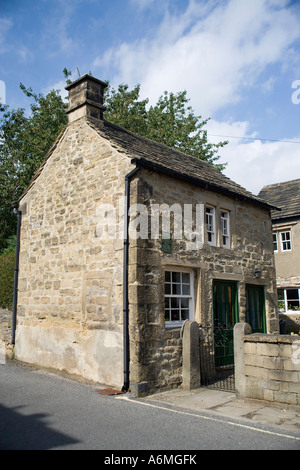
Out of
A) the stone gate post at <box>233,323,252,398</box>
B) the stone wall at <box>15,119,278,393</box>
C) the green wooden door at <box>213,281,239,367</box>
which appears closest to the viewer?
the stone gate post at <box>233,323,252,398</box>

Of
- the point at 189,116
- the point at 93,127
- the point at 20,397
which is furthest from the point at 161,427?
the point at 189,116

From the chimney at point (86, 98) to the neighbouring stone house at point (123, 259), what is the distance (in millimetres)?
35

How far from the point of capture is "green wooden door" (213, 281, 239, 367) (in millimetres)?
10473

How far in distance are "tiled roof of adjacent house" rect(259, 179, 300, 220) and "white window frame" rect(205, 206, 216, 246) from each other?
377 inches

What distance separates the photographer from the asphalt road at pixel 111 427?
5.09 meters

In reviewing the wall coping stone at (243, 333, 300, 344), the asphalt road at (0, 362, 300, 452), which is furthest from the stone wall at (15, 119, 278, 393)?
the wall coping stone at (243, 333, 300, 344)

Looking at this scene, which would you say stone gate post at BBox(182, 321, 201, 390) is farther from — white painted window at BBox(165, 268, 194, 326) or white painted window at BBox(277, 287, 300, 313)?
white painted window at BBox(277, 287, 300, 313)

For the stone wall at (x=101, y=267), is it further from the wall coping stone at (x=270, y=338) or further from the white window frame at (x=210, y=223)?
the wall coping stone at (x=270, y=338)

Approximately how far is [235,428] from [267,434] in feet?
1.57

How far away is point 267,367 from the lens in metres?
7.27

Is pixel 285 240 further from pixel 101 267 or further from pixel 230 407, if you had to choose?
pixel 230 407

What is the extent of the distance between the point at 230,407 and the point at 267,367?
3.24 feet

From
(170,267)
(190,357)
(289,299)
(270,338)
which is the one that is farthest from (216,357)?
(289,299)

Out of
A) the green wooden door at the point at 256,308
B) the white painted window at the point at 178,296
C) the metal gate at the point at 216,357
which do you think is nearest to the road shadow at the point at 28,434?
the white painted window at the point at 178,296
